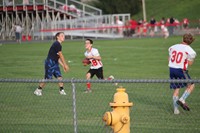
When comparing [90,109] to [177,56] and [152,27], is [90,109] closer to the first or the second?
[177,56]

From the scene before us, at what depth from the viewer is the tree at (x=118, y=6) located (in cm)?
6919

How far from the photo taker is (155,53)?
108ft

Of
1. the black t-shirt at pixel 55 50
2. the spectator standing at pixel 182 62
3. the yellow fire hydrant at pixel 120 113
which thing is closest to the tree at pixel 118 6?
the black t-shirt at pixel 55 50

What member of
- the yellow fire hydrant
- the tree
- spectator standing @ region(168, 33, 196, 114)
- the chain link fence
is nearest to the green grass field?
the chain link fence

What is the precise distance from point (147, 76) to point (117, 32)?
121ft

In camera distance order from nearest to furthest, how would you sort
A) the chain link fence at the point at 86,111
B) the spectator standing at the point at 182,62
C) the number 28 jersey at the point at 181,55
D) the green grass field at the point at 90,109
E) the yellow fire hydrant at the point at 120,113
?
the yellow fire hydrant at the point at 120,113 < the chain link fence at the point at 86,111 < the green grass field at the point at 90,109 < the spectator standing at the point at 182,62 < the number 28 jersey at the point at 181,55

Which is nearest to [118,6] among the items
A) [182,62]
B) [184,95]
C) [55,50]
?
[55,50]

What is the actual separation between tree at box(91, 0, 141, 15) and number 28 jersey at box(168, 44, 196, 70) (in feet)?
180

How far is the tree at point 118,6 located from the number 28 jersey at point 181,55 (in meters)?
54.8

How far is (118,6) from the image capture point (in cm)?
6919

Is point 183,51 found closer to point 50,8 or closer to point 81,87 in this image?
point 81,87

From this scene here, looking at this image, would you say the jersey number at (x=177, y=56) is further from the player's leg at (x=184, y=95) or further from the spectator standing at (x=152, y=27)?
the spectator standing at (x=152, y=27)

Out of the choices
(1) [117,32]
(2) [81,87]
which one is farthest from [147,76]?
(1) [117,32]

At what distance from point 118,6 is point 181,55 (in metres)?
55.3
